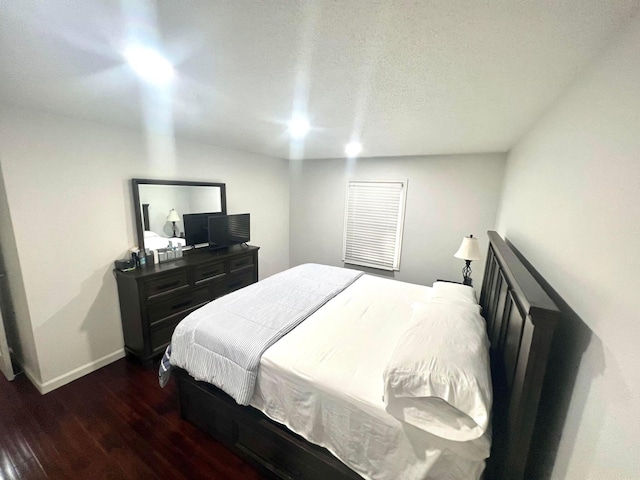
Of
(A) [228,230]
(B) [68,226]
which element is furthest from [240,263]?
(B) [68,226]

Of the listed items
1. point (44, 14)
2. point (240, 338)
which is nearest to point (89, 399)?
point (240, 338)

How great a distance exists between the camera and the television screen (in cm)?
307

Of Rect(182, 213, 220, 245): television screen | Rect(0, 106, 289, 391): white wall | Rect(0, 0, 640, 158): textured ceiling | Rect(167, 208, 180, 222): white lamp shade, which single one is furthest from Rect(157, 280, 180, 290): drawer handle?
Rect(0, 0, 640, 158): textured ceiling

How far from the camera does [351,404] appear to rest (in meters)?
1.22

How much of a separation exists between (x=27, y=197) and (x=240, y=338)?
6.45 feet

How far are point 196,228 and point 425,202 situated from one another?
3066 mm

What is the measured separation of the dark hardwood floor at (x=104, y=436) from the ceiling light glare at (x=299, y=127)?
241 centimetres

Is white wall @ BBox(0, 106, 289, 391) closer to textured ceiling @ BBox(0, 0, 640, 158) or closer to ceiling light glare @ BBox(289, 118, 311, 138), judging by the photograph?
textured ceiling @ BBox(0, 0, 640, 158)

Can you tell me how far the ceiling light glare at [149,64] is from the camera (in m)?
1.06

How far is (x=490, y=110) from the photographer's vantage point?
1.62 meters

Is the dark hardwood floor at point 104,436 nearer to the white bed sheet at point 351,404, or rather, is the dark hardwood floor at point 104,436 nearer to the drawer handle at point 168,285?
the white bed sheet at point 351,404

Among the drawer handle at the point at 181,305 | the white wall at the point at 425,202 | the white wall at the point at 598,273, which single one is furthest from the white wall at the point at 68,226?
the white wall at the point at 598,273

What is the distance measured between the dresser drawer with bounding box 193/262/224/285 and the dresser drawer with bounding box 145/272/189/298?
4.8 inches

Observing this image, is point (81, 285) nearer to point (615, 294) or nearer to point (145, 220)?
point (145, 220)
